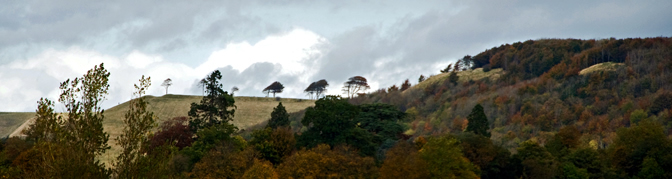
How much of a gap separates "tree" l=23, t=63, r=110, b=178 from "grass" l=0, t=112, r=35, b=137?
492 feet

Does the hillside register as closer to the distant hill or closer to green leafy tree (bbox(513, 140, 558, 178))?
the distant hill

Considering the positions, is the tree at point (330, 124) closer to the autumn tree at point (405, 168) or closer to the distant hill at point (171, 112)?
the autumn tree at point (405, 168)

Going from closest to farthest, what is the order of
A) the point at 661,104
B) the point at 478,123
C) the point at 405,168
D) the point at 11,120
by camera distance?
the point at 405,168 < the point at 478,123 < the point at 661,104 < the point at 11,120

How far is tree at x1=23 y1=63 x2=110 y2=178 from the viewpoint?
69.8ft

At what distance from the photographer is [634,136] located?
3504 inches

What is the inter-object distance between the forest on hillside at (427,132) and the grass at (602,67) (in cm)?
80

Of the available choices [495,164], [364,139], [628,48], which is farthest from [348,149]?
[628,48]

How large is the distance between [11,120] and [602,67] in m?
151

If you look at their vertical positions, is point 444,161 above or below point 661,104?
below

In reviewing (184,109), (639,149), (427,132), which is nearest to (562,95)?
(427,132)

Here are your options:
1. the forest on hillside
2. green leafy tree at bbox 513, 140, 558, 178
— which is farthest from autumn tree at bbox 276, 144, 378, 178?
green leafy tree at bbox 513, 140, 558, 178

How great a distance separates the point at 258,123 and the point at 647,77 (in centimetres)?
9305

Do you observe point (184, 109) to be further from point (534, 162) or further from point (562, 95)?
point (534, 162)

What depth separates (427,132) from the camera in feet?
475
